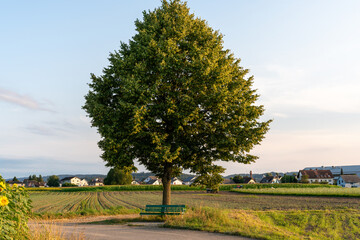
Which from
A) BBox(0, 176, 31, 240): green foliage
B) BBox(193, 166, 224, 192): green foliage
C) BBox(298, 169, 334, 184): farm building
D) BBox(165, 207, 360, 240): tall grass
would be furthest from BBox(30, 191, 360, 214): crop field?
BBox(298, 169, 334, 184): farm building

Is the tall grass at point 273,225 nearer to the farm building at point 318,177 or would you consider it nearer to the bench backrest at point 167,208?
the bench backrest at point 167,208

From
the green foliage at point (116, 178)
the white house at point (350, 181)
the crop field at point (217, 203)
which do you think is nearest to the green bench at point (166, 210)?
the crop field at point (217, 203)

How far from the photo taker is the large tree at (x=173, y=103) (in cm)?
1989

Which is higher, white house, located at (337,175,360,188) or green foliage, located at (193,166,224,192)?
green foliage, located at (193,166,224,192)

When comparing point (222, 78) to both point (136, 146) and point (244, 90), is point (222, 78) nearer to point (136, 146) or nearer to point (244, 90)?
point (244, 90)

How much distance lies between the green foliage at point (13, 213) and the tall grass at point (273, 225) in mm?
8948

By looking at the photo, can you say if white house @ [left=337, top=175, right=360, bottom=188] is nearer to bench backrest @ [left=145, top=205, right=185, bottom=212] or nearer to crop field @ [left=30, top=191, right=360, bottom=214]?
crop field @ [left=30, top=191, right=360, bottom=214]

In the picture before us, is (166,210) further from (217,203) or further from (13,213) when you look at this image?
(13,213)

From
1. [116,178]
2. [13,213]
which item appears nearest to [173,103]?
[13,213]

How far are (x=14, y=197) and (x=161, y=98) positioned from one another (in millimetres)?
14448

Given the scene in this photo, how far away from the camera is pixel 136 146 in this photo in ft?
68.9

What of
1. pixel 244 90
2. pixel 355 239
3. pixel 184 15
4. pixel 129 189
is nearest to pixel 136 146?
pixel 244 90

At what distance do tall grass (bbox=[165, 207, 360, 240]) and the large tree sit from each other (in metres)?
4.01

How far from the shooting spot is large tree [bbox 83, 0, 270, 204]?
19891 millimetres
